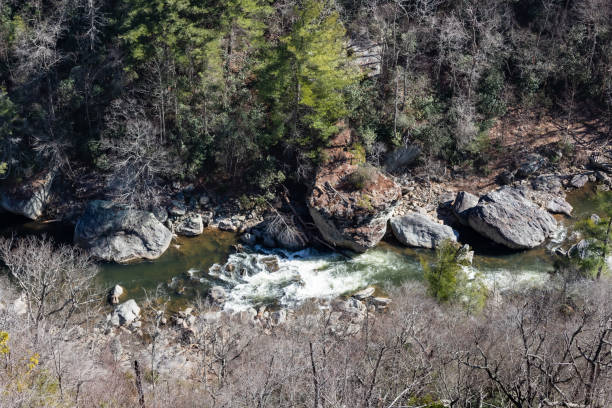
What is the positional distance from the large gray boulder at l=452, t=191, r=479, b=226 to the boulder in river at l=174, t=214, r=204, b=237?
15090 mm

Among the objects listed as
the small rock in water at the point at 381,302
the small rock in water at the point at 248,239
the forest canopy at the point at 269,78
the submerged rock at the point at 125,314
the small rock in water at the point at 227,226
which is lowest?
the submerged rock at the point at 125,314

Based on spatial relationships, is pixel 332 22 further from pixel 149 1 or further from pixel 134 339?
pixel 134 339

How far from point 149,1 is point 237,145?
914 centimetres

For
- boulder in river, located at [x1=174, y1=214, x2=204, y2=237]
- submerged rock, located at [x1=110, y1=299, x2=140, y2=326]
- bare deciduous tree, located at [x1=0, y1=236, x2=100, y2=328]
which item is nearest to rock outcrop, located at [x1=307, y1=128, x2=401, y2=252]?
boulder in river, located at [x1=174, y1=214, x2=204, y2=237]

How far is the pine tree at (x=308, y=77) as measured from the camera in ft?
85.0

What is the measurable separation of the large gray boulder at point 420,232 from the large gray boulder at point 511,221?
5.51 ft

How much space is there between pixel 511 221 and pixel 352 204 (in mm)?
8828

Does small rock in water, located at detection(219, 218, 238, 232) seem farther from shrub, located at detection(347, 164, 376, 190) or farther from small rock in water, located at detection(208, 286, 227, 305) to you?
shrub, located at detection(347, 164, 376, 190)

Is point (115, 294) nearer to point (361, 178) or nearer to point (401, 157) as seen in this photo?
point (361, 178)

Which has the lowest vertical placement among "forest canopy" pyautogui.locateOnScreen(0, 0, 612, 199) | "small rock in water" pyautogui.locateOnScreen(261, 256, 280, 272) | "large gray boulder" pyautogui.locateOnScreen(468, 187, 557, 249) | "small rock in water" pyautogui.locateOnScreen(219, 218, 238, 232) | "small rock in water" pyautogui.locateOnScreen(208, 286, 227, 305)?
"small rock in water" pyautogui.locateOnScreen(208, 286, 227, 305)

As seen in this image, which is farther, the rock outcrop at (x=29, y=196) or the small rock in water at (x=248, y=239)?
the rock outcrop at (x=29, y=196)

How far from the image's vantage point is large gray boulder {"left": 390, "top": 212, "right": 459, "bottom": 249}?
27.7 m

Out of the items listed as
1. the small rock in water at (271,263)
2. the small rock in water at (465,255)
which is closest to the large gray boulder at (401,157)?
the small rock in water at (465,255)

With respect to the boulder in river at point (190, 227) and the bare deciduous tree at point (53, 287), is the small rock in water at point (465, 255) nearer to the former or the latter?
the boulder in river at point (190, 227)
